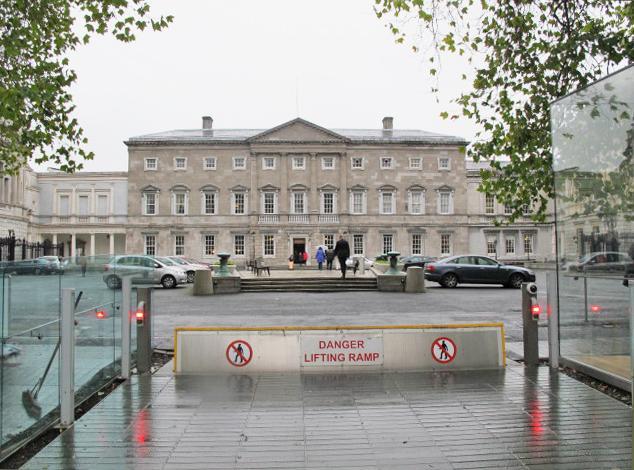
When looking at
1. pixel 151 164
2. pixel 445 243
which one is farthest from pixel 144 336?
pixel 445 243

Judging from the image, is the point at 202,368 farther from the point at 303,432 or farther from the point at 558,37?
the point at 558,37

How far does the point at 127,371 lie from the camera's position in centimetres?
764

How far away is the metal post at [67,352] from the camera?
5.67m

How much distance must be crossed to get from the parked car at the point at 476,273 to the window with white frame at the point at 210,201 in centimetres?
3620

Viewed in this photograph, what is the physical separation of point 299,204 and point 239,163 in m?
7.59

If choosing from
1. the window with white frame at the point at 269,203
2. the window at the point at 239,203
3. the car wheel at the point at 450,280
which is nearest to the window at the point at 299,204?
the window with white frame at the point at 269,203

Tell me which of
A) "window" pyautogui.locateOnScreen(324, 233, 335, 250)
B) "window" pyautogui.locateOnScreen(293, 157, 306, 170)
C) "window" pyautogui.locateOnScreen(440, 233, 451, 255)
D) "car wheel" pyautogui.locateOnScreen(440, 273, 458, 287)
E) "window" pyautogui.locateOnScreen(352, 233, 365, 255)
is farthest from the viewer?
"window" pyautogui.locateOnScreen(440, 233, 451, 255)

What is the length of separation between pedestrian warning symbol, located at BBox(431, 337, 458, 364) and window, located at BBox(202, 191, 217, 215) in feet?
172

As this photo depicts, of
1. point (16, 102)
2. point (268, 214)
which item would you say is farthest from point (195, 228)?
point (16, 102)

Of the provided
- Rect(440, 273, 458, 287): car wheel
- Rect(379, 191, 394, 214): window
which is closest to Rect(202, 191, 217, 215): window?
Rect(379, 191, 394, 214): window

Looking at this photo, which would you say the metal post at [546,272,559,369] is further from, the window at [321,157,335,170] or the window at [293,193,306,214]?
the window at [321,157,335,170]

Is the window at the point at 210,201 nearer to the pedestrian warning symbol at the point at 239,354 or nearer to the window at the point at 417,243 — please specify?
the window at the point at 417,243

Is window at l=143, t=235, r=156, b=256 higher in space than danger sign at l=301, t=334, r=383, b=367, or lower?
higher

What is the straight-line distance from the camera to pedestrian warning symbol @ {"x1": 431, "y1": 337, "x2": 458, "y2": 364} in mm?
7770
